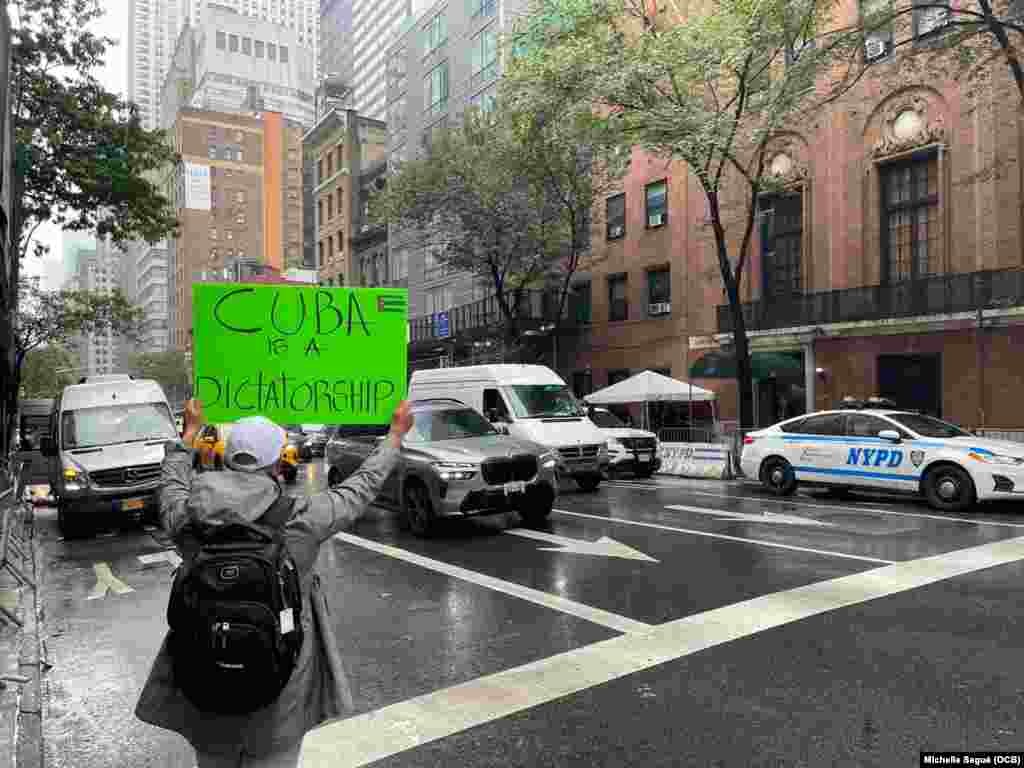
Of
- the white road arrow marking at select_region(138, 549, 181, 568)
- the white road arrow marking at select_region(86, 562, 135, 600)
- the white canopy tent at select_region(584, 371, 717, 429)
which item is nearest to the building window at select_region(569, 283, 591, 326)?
the white canopy tent at select_region(584, 371, 717, 429)

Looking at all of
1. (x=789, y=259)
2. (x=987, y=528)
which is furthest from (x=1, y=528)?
(x=789, y=259)

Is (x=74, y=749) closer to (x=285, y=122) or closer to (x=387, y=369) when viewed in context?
(x=387, y=369)

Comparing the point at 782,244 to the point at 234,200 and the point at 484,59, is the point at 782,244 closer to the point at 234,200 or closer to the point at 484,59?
the point at 484,59

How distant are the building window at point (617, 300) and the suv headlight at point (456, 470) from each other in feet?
76.4

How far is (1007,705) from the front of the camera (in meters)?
4.48

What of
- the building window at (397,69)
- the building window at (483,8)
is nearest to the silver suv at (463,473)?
the building window at (483,8)

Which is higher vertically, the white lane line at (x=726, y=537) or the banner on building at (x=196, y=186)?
the banner on building at (x=196, y=186)

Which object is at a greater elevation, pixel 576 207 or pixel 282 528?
pixel 576 207

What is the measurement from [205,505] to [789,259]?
86.2 ft

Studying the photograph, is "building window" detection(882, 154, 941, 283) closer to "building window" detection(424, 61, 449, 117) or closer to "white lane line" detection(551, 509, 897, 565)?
"white lane line" detection(551, 509, 897, 565)

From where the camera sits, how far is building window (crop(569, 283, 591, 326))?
34878 millimetres

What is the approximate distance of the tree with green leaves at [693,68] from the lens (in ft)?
54.1

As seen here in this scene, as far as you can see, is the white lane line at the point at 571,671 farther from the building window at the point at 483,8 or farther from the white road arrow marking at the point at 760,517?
the building window at the point at 483,8

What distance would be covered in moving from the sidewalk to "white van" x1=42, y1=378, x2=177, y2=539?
275cm
